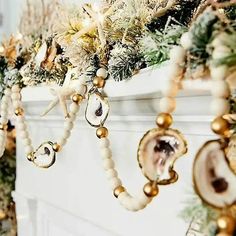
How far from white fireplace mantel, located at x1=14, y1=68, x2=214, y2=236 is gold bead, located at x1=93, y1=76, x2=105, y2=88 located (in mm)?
19

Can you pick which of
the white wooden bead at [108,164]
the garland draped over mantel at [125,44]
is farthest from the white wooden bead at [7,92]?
the white wooden bead at [108,164]

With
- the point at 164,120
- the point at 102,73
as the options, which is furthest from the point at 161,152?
the point at 102,73

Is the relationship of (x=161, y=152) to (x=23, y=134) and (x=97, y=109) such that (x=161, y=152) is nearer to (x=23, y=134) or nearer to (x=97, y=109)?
(x=97, y=109)

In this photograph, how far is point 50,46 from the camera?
1.19m

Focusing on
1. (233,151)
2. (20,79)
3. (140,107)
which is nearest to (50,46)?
(20,79)

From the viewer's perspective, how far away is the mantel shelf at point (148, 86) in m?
0.70

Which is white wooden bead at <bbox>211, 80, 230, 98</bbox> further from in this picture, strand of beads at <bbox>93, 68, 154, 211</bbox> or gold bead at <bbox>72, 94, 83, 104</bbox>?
gold bead at <bbox>72, 94, 83, 104</bbox>

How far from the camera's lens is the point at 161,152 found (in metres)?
0.75

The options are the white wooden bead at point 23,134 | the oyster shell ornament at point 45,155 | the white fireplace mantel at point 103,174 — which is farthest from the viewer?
the white wooden bead at point 23,134

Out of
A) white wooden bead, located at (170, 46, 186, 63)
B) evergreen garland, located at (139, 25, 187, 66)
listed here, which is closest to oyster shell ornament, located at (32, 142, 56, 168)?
evergreen garland, located at (139, 25, 187, 66)

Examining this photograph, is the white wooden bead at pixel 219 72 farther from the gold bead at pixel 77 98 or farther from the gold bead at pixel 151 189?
the gold bead at pixel 77 98

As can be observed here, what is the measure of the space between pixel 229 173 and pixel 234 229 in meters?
0.07

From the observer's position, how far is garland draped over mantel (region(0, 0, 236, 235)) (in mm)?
660

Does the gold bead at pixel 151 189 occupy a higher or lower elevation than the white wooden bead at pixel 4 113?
lower
